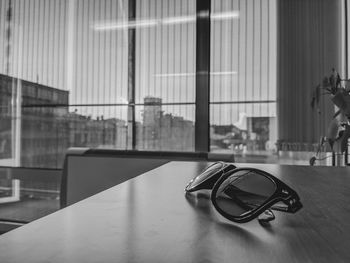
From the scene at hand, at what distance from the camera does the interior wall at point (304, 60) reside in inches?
105

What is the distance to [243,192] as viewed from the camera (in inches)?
20.0

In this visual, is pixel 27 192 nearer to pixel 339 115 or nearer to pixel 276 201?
pixel 339 115

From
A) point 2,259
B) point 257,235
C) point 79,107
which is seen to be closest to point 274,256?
point 257,235

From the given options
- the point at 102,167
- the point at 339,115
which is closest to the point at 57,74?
the point at 102,167

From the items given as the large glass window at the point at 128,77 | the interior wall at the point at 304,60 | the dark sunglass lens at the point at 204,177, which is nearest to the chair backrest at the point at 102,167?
the large glass window at the point at 128,77

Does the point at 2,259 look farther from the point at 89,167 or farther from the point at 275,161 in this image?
the point at 275,161

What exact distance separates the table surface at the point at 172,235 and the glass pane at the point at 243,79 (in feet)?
7.39

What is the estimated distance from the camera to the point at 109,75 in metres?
3.18

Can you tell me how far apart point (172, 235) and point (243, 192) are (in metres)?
0.16

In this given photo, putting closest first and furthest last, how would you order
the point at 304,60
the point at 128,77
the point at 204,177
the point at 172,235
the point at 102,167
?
the point at 172,235 → the point at 204,177 → the point at 102,167 → the point at 304,60 → the point at 128,77

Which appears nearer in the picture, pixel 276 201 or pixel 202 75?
pixel 276 201

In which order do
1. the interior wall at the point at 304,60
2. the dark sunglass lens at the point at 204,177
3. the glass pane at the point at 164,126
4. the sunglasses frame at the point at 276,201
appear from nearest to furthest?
the sunglasses frame at the point at 276,201, the dark sunglass lens at the point at 204,177, the interior wall at the point at 304,60, the glass pane at the point at 164,126

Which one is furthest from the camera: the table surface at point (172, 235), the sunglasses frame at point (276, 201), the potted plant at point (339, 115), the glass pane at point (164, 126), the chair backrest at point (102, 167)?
the glass pane at point (164, 126)

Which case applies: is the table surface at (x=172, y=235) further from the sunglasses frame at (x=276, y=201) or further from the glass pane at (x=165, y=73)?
the glass pane at (x=165, y=73)
